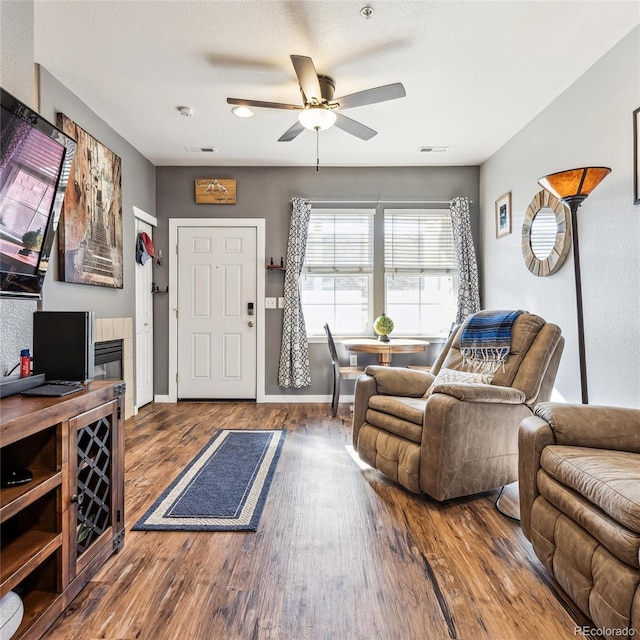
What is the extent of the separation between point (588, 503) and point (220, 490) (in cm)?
178

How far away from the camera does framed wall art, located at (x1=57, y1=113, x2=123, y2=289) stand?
2.77 meters

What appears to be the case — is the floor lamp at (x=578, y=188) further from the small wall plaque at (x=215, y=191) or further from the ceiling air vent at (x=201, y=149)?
the small wall plaque at (x=215, y=191)

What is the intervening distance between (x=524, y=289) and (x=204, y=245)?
325 cm

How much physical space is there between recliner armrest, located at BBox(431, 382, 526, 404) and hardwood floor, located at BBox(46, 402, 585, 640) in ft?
1.90

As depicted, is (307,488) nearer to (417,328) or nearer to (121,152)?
(417,328)

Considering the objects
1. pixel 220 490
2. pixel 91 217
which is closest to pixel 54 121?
pixel 91 217

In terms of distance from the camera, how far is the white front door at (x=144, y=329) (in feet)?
13.4

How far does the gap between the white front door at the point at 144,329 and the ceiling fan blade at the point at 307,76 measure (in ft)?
8.16

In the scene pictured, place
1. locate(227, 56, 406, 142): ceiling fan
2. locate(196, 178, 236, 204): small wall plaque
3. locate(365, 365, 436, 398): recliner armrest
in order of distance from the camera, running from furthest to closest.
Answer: locate(196, 178, 236, 204): small wall plaque, locate(365, 365, 436, 398): recliner armrest, locate(227, 56, 406, 142): ceiling fan

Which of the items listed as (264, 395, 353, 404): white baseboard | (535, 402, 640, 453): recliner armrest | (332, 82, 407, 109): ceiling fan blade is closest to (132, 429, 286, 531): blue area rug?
(264, 395, 353, 404): white baseboard

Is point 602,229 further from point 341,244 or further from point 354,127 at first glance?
point 341,244

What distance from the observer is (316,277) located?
450 cm

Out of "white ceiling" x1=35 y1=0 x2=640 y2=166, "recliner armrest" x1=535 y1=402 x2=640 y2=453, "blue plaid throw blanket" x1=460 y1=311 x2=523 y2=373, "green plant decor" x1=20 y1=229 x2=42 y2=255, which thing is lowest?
"recliner armrest" x1=535 y1=402 x2=640 y2=453

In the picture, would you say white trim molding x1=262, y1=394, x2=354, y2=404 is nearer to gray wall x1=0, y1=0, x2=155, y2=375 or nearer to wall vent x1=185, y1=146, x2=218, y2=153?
gray wall x1=0, y1=0, x2=155, y2=375
